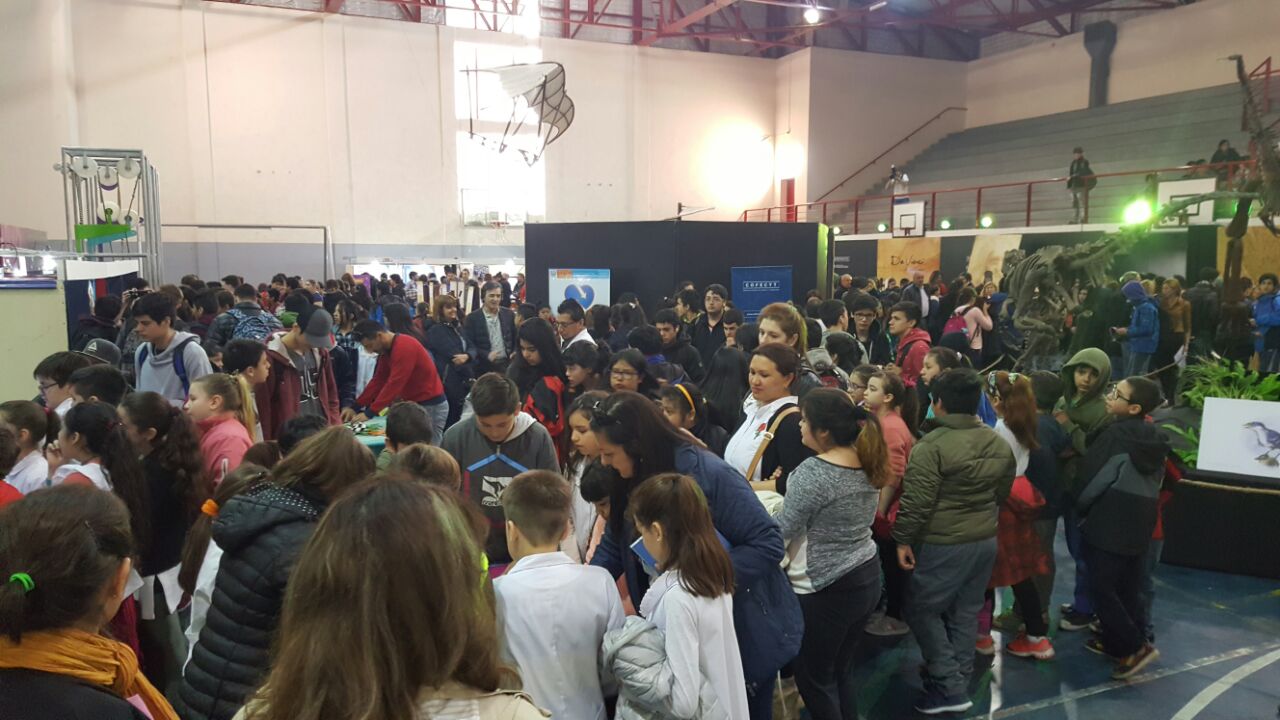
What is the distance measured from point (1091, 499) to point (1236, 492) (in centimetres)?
206

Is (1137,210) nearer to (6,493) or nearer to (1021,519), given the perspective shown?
(1021,519)

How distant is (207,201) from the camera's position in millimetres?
18125

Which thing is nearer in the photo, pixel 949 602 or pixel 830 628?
pixel 830 628

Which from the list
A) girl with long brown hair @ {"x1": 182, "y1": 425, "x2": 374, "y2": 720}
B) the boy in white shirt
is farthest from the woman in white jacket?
girl with long brown hair @ {"x1": 182, "y1": 425, "x2": 374, "y2": 720}

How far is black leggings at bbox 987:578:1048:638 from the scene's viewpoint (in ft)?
13.4

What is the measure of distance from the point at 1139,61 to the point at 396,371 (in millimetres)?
22869

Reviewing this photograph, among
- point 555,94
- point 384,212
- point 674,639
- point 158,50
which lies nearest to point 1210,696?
point 674,639

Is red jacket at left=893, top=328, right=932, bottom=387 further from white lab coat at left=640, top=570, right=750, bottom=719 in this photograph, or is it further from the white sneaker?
white lab coat at left=640, top=570, right=750, bottom=719

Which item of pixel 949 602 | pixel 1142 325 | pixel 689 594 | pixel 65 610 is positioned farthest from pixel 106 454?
pixel 1142 325

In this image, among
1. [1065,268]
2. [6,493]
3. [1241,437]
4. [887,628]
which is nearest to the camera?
[6,493]

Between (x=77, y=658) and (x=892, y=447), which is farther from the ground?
(x=77, y=658)

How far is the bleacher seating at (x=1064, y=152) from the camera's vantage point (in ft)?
59.1

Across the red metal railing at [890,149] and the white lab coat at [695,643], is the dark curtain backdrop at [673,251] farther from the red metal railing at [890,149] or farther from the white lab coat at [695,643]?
the red metal railing at [890,149]

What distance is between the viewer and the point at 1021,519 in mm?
4027
